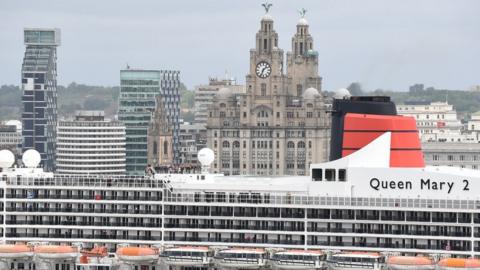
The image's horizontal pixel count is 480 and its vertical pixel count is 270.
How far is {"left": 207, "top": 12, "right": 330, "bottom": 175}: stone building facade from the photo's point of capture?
578 feet

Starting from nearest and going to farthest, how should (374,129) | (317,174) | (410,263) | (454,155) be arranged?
(410,263) → (317,174) → (374,129) → (454,155)

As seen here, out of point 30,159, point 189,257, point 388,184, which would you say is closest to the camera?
point 388,184

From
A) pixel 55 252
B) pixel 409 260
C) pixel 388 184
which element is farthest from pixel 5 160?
pixel 409 260

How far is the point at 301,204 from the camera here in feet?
212

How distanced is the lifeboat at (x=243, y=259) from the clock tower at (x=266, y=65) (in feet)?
368

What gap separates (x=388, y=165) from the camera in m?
64.6

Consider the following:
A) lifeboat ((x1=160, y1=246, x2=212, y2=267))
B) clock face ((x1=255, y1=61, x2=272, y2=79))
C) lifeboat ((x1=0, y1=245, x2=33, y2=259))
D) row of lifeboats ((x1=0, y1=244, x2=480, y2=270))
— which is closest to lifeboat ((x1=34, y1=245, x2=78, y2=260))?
row of lifeboats ((x1=0, y1=244, x2=480, y2=270))

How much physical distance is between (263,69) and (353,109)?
366ft

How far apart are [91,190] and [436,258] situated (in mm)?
13549

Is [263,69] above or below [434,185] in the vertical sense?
above

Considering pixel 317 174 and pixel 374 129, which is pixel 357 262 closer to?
pixel 317 174

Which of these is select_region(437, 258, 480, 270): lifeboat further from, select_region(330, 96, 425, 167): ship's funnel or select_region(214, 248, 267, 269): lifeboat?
select_region(214, 248, 267, 269): lifeboat

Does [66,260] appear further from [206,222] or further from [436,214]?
→ [436,214]

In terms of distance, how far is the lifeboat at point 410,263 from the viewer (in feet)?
201
